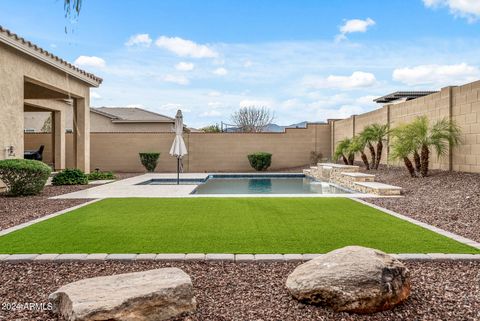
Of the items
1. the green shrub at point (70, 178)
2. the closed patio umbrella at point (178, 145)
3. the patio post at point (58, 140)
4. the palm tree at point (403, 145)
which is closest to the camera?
the palm tree at point (403, 145)

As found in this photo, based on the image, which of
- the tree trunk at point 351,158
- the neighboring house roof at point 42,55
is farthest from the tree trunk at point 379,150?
the neighboring house roof at point 42,55

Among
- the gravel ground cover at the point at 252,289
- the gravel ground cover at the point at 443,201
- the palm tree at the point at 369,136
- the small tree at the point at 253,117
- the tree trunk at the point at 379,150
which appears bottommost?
the gravel ground cover at the point at 252,289

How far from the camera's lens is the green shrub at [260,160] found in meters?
20.0

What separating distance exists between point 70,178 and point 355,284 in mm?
11755

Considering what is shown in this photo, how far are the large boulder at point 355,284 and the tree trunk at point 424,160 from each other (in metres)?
8.10

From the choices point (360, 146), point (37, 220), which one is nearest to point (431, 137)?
point (360, 146)

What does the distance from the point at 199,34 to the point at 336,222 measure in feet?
36.3

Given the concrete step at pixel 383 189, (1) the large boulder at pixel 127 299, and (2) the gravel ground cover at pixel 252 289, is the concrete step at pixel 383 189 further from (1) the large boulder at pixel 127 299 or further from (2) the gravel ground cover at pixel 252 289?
(1) the large boulder at pixel 127 299

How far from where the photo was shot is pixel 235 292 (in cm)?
327

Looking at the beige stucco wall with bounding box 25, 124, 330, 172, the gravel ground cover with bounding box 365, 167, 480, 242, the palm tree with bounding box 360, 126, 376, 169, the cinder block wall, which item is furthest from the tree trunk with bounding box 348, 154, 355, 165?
the gravel ground cover with bounding box 365, 167, 480, 242

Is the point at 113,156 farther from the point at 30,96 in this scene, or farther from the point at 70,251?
the point at 70,251

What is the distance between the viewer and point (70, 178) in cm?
1271

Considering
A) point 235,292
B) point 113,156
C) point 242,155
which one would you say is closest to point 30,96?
point 113,156

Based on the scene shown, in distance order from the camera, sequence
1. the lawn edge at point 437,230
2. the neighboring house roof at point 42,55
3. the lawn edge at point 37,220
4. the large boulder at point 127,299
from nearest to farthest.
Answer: the large boulder at point 127,299 < the lawn edge at point 437,230 < the lawn edge at point 37,220 < the neighboring house roof at point 42,55
